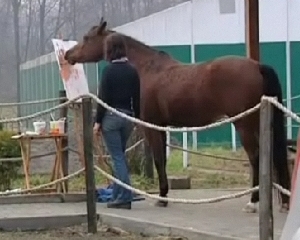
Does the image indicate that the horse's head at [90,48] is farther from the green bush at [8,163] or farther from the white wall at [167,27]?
the white wall at [167,27]

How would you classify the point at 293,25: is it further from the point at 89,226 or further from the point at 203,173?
the point at 89,226

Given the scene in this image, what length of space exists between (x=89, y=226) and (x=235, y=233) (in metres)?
1.69

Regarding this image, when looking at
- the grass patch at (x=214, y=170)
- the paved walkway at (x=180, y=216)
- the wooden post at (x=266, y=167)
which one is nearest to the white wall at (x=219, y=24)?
the grass patch at (x=214, y=170)

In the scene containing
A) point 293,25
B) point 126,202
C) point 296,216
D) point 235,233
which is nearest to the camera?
point 296,216

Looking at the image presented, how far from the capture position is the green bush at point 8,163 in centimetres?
1165

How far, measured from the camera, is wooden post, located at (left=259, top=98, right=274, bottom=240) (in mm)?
6129

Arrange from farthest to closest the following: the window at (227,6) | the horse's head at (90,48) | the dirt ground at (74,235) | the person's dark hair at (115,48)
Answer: the window at (227,6), the horse's head at (90,48), the person's dark hair at (115,48), the dirt ground at (74,235)

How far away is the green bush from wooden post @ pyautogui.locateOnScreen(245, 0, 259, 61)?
3218 millimetres

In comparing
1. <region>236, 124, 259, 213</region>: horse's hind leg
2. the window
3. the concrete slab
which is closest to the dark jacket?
<region>236, 124, 259, 213</region>: horse's hind leg

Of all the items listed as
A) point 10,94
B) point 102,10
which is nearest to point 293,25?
point 102,10

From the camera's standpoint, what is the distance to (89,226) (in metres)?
8.62

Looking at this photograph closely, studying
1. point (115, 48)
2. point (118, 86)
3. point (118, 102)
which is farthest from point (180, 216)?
point (115, 48)

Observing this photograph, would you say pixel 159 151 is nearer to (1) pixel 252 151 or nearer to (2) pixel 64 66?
(1) pixel 252 151

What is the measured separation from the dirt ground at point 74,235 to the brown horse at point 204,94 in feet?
4.10
